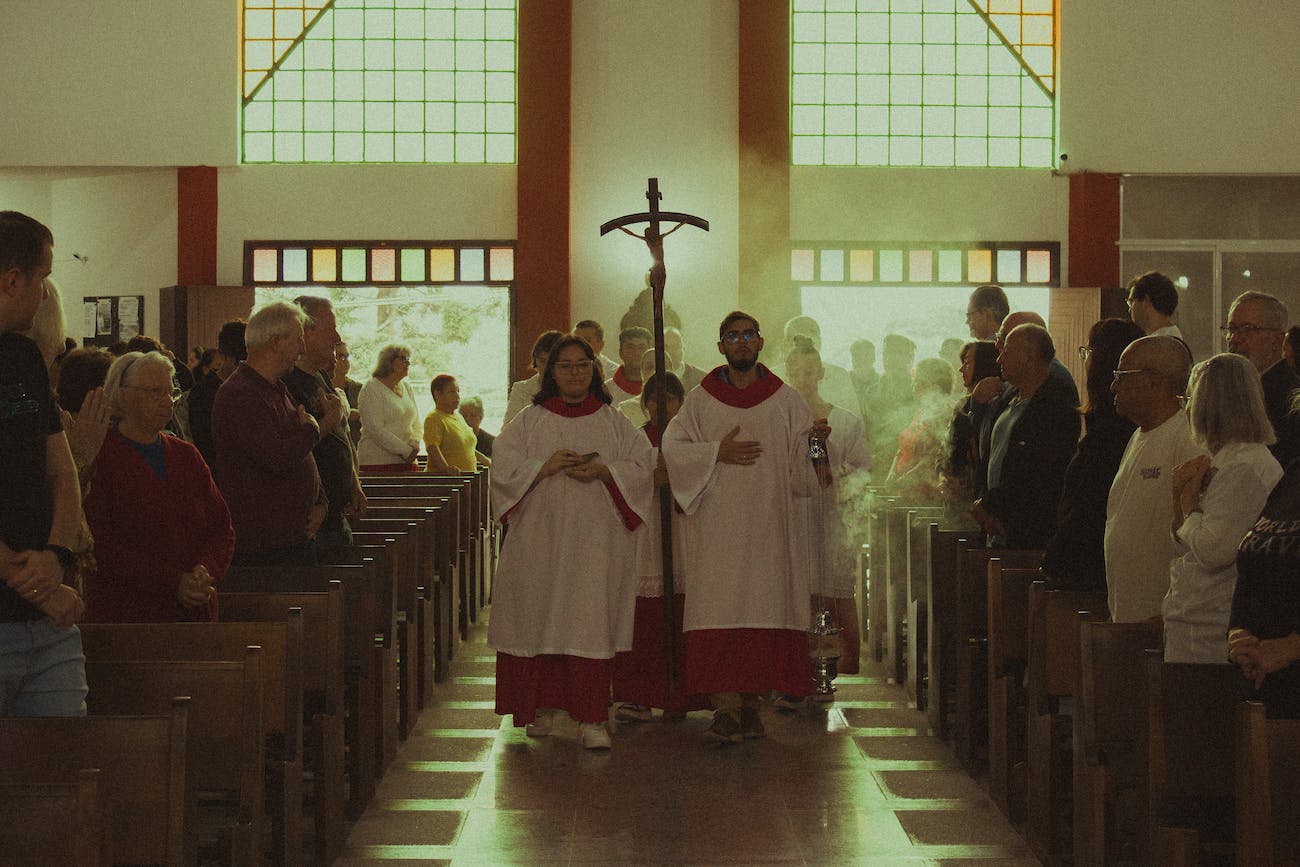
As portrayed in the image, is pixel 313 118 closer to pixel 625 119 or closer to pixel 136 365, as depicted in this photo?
pixel 625 119

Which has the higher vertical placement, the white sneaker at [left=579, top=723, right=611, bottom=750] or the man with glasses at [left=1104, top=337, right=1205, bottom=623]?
the man with glasses at [left=1104, top=337, right=1205, bottom=623]

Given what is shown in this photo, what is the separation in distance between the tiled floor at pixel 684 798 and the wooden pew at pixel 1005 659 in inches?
8.1

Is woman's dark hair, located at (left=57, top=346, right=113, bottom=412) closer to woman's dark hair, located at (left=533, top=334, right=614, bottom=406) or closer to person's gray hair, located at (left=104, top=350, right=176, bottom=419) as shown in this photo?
person's gray hair, located at (left=104, top=350, right=176, bottom=419)

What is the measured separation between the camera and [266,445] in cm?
610

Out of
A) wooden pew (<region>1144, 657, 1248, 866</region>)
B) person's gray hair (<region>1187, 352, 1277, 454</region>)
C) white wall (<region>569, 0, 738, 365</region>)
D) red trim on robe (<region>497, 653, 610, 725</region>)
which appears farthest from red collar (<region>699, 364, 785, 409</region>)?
white wall (<region>569, 0, 738, 365</region>)

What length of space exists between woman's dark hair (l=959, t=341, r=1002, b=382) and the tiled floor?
1.70 meters

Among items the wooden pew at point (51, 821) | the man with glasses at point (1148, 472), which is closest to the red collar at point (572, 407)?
Answer: the man with glasses at point (1148, 472)

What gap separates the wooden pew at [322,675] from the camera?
524 cm

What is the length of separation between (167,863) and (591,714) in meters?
3.46

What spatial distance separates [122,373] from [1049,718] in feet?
10.3

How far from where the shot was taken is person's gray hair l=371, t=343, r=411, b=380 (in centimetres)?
1102

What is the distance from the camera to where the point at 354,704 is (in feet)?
20.0

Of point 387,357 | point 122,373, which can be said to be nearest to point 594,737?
point 122,373

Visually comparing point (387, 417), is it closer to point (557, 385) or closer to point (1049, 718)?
point (557, 385)
